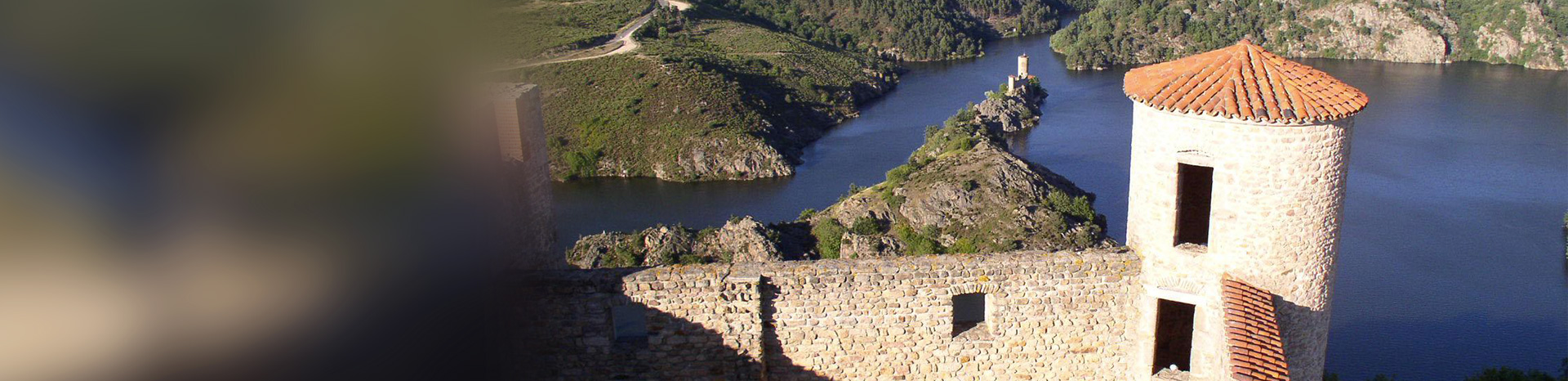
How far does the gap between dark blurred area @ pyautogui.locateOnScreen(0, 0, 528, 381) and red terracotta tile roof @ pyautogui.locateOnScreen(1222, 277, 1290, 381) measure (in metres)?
5.74

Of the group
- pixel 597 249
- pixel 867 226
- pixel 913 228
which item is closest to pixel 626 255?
pixel 597 249

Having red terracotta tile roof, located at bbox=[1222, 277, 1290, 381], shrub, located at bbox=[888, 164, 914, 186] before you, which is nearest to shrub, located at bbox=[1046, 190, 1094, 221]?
shrub, located at bbox=[888, 164, 914, 186]

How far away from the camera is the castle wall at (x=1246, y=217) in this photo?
729 cm

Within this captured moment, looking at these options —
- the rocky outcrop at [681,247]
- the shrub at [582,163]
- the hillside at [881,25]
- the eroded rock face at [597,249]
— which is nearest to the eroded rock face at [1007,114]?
the shrub at [582,163]

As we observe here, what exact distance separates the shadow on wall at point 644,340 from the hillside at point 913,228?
1745 cm

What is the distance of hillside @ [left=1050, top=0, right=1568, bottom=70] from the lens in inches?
2485

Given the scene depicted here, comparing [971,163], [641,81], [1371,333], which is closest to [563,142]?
[641,81]

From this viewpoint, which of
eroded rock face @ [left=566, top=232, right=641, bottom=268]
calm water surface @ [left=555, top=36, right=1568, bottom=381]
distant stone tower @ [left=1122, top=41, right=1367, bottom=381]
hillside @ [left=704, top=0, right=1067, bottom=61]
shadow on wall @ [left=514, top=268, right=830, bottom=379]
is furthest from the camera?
hillside @ [left=704, top=0, right=1067, bottom=61]

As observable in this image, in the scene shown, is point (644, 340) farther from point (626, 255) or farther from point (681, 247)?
point (681, 247)

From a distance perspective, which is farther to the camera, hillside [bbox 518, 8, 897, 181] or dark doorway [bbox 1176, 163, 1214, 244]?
hillside [bbox 518, 8, 897, 181]

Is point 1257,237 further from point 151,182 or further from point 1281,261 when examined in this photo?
point 151,182

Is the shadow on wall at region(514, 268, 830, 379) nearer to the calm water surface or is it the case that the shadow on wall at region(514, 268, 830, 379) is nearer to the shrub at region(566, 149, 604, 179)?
the calm water surface

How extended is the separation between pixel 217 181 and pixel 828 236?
2656 cm

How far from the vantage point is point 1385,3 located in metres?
68.6
